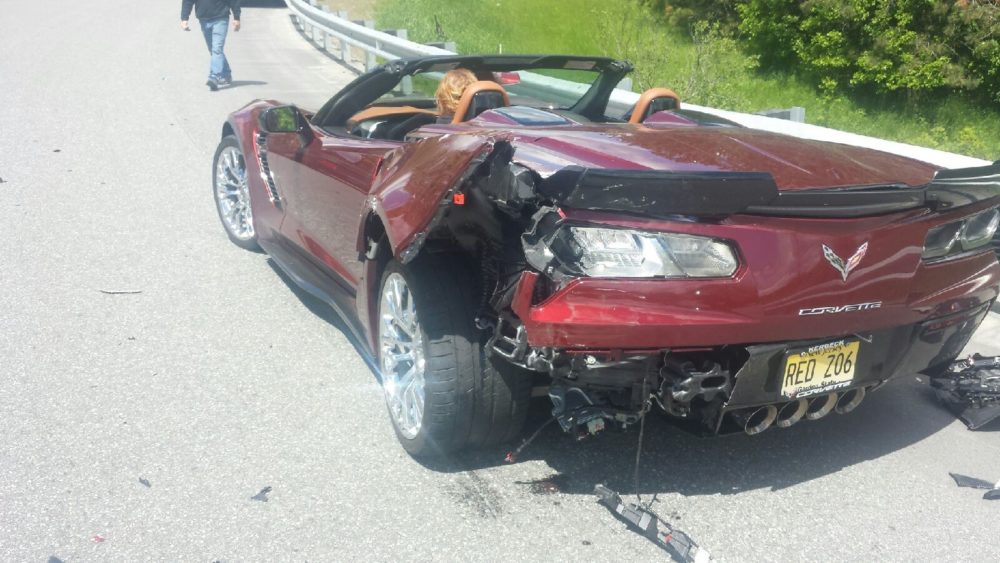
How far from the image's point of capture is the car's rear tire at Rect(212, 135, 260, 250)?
20.6ft

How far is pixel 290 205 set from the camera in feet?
17.1

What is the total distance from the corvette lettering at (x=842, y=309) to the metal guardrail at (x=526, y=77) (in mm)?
2431

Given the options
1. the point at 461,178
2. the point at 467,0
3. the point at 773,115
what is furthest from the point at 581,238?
the point at 467,0

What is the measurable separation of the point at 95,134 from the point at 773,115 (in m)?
6.83

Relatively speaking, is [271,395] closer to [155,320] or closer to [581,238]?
[155,320]

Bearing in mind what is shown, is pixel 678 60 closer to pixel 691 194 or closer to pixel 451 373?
Result: pixel 451 373

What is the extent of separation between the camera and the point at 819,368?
326 cm

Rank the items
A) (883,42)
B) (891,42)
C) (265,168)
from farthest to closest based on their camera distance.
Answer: (883,42), (891,42), (265,168)

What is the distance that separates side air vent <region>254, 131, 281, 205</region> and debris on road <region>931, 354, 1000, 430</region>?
3518 millimetres

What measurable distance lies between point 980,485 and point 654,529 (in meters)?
1.35

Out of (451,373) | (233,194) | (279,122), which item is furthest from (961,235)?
(233,194)

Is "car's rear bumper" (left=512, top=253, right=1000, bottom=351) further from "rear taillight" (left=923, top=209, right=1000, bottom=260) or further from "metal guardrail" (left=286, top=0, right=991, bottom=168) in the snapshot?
"metal guardrail" (left=286, top=0, right=991, bottom=168)

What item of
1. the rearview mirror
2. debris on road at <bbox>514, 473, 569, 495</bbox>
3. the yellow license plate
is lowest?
debris on road at <bbox>514, 473, 569, 495</bbox>

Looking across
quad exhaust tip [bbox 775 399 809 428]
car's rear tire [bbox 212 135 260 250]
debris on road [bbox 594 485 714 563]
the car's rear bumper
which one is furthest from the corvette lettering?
car's rear tire [bbox 212 135 260 250]
